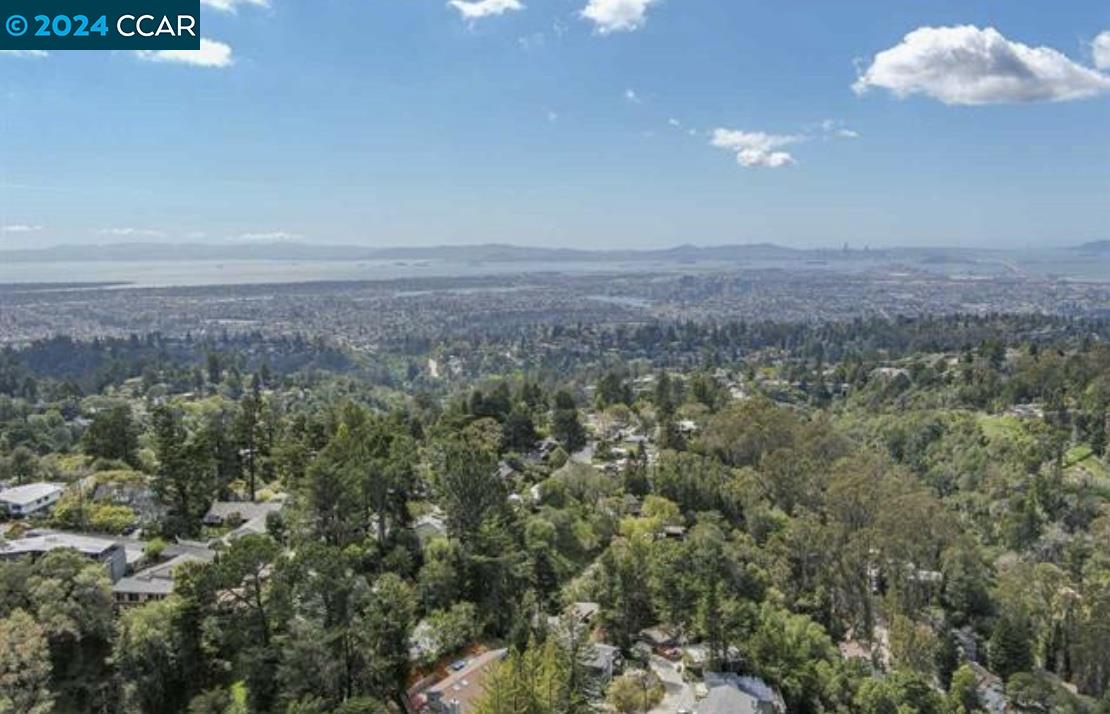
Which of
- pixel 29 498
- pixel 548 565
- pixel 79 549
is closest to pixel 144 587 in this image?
pixel 79 549

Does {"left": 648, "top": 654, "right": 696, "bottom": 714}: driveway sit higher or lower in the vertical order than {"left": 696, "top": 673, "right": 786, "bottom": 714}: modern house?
lower

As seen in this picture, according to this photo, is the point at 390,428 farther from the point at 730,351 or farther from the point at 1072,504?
the point at 730,351

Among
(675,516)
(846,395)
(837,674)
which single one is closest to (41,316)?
(846,395)

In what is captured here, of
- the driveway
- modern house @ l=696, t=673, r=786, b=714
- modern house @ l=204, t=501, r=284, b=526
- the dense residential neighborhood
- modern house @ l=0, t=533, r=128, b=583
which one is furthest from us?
modern house @ l=204, t=501, r=284, b=526

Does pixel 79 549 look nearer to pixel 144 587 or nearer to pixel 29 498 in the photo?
pixel 144 587

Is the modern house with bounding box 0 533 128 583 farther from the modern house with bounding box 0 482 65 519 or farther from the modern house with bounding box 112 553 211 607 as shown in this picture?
the modern house with bounding box 0 482 65 519

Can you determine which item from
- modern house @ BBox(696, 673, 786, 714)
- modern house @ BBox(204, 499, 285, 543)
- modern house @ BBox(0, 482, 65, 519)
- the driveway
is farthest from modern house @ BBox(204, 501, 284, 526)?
modern house @ BBox(696, 673, 786, 714)
